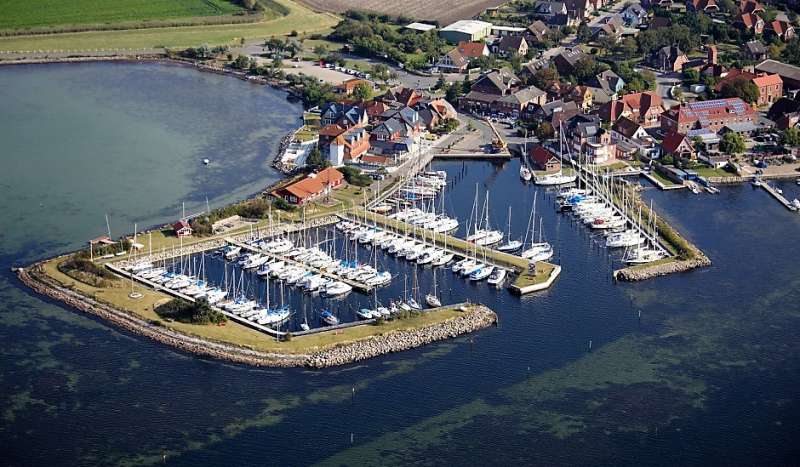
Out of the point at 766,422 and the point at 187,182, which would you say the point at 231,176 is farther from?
the point at 766,422

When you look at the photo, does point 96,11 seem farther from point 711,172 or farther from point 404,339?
point 404,339

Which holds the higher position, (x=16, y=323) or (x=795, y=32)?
(x=795, y=32)

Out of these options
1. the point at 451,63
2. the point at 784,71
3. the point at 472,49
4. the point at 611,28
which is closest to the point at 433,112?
the point at 451,63

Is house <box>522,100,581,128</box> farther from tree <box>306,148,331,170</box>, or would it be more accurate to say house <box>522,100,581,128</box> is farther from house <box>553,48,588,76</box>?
tree <box>306,148,331,170</box>

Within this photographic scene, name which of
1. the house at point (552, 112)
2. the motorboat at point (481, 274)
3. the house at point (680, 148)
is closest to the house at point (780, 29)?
the house at point (552, 112)

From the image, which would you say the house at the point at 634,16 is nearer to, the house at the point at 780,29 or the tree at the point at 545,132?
the house at the point at 780,29

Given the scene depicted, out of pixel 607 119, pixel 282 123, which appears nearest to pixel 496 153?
pixel 607 119
